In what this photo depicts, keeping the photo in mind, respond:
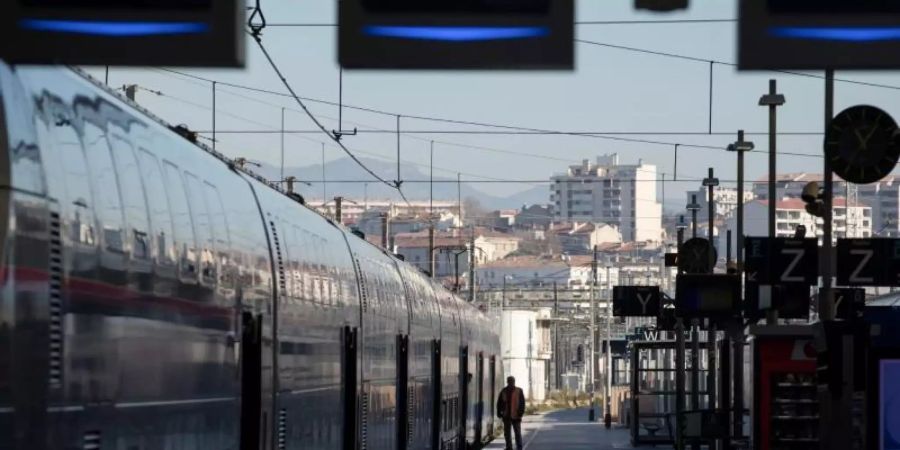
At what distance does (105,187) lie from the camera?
10.5 m

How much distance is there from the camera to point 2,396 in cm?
846

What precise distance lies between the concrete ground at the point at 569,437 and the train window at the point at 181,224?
38.6 m

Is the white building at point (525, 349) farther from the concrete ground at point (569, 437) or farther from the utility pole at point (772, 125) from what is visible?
the utility pole at point (772, 125)

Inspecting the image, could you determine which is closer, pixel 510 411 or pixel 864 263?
pixel 864 263

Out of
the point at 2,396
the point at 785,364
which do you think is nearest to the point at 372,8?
the point at 2,396

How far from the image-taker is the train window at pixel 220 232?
46.3 feet

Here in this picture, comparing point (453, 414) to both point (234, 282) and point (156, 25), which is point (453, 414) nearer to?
point (234, 282)

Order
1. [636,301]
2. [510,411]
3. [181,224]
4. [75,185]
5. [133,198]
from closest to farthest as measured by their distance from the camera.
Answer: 1. [75,185]
2. [133,198]
3. [181,224]
4. [636,301]
5. [510,411]

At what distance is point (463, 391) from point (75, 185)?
34651 millimetres

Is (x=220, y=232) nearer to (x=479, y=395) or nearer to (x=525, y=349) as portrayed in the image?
(x=479, y=395)

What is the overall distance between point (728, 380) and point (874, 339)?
13257mm

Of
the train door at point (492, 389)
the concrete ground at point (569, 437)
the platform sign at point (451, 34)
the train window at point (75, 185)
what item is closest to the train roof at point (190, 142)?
the train window at point (75, 185)

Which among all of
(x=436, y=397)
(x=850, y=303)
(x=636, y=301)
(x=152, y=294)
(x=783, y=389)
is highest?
(x=636, y=301)

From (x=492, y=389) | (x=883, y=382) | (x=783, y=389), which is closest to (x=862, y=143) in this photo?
(x=883, y=382)
